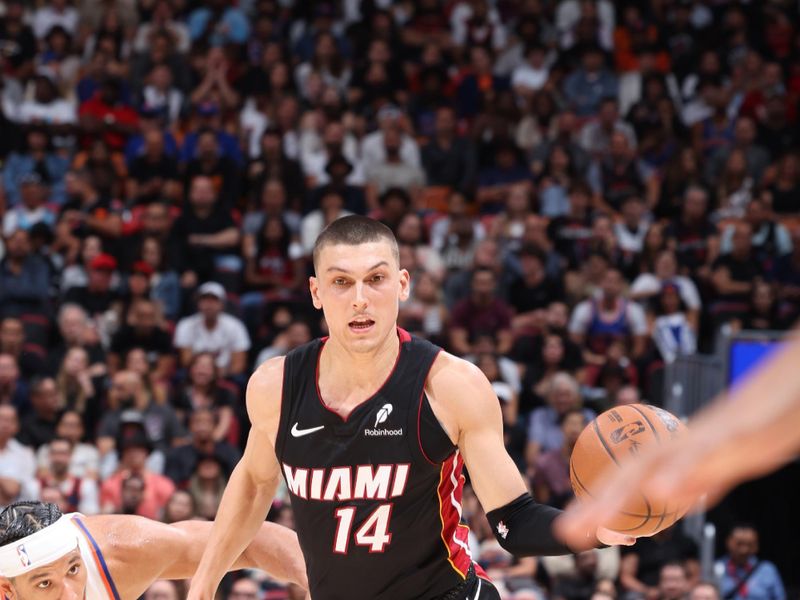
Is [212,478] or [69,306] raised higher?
[69,306]

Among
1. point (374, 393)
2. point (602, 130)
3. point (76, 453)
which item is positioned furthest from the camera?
point (602, 130)

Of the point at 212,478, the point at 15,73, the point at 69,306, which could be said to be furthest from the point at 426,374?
the point at 15,73

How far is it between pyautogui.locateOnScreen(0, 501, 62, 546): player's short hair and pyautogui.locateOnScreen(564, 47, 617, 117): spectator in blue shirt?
12291mm

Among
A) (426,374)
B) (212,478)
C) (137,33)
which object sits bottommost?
(212,478)

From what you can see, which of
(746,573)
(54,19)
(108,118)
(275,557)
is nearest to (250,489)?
(275,557)

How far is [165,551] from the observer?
5.05m

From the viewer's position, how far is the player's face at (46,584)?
15.1 feet

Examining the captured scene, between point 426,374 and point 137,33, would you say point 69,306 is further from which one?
point 426,374

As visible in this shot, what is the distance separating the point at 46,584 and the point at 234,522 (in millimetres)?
743

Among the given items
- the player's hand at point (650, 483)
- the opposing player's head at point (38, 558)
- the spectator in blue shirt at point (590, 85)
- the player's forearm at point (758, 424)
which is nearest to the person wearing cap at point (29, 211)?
the spectator in blue shirt at point (590, 85)

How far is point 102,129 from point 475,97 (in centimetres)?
478

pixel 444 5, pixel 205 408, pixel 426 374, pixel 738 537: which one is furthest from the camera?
pixel 444 5

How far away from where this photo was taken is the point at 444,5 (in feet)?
57.5

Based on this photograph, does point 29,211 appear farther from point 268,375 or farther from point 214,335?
point 268,375
